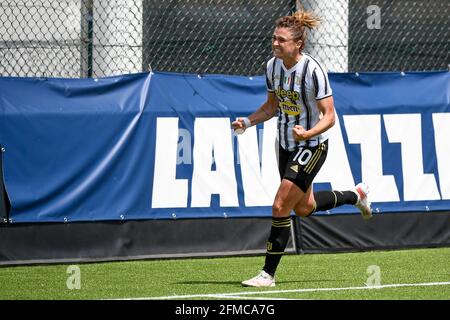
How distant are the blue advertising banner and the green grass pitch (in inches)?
25.2

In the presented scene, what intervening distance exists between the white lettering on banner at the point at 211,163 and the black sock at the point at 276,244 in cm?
235

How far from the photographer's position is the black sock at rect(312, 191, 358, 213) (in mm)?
10062

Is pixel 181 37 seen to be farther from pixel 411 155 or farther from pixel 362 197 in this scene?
pixel 362 197

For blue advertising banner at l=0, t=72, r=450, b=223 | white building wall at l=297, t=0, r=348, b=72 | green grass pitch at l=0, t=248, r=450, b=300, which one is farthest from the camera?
white building wall at l=297, t=0, r=348, b=72

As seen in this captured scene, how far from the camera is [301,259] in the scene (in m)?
11.6

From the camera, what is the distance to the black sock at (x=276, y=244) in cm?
932

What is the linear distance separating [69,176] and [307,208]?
2622mm

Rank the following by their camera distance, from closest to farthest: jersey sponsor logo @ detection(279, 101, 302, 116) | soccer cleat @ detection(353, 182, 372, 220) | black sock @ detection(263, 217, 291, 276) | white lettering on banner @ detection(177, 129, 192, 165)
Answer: black sock @ detection(263, 217, 291, 276), jersey sponsor logo @ detection(279, 101, 302, 116), soccer cleat @ detection(353, 182, 372, 220), white lettering on banner @ detection(177, 129, 192, 165)

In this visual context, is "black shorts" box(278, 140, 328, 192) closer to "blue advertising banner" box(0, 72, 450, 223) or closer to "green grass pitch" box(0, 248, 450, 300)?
"green grass pitch" box(0, 248, 450, 300)

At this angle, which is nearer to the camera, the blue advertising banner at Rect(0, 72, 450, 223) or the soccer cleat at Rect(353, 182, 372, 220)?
the soccer cleat at Rect(353, 182, 372, 220)

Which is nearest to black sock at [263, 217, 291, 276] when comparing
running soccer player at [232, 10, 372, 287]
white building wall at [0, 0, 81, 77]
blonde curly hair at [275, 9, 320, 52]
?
running soccer player at [232, 10, 372, 287]

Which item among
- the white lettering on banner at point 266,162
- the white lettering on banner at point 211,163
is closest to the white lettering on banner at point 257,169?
the white lettering on banner at point 266,162
